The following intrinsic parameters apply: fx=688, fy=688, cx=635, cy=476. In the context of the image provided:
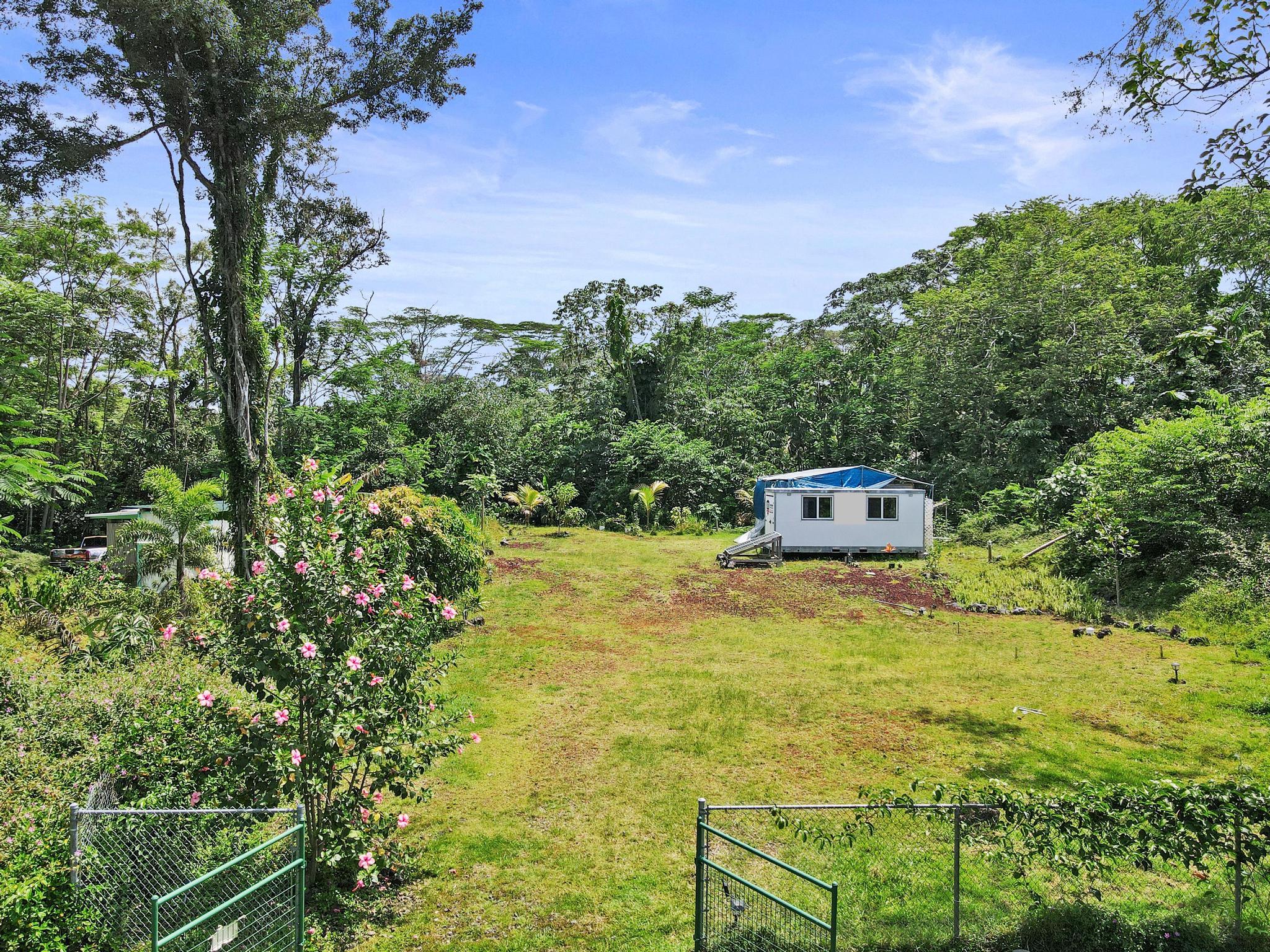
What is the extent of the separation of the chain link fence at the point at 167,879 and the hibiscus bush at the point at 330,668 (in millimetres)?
420

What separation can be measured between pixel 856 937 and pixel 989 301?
2519cm

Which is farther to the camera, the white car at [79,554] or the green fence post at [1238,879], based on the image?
the white car at [79,554]

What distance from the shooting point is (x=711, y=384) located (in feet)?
112

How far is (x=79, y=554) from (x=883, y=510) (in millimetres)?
22269

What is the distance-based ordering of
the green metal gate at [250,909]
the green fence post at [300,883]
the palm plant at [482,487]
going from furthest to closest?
the palm plant at [482,487] → the green fence post at [300,883] → the green metal gate at [250,909]

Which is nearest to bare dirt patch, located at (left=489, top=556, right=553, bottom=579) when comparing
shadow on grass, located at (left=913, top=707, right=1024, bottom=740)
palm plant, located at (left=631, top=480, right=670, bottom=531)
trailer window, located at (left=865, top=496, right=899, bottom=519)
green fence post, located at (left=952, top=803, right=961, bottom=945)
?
palm plant, located at (left=631, top=480, right=670, bottom=531)

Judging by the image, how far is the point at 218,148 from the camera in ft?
38.7

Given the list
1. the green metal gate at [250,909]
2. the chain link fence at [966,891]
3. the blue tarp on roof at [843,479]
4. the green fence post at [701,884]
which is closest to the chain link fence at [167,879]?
the green metal gate at [250,909]

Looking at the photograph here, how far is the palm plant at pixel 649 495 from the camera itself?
25.1 metres

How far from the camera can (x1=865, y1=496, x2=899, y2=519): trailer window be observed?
64.0 ft

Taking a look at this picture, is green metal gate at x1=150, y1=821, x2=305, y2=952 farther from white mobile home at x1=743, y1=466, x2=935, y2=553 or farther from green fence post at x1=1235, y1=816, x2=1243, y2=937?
white mobile home at x1=743, y1=466, x2=935, y2=553

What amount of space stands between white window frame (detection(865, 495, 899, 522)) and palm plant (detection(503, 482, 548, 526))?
1271 cm

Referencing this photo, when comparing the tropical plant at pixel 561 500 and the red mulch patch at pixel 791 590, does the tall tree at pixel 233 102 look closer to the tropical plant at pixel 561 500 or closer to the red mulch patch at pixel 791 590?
the red mulch patch at pixel 791 590

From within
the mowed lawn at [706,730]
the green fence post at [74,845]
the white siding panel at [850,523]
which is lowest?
the mowed lawn at [706,730]
